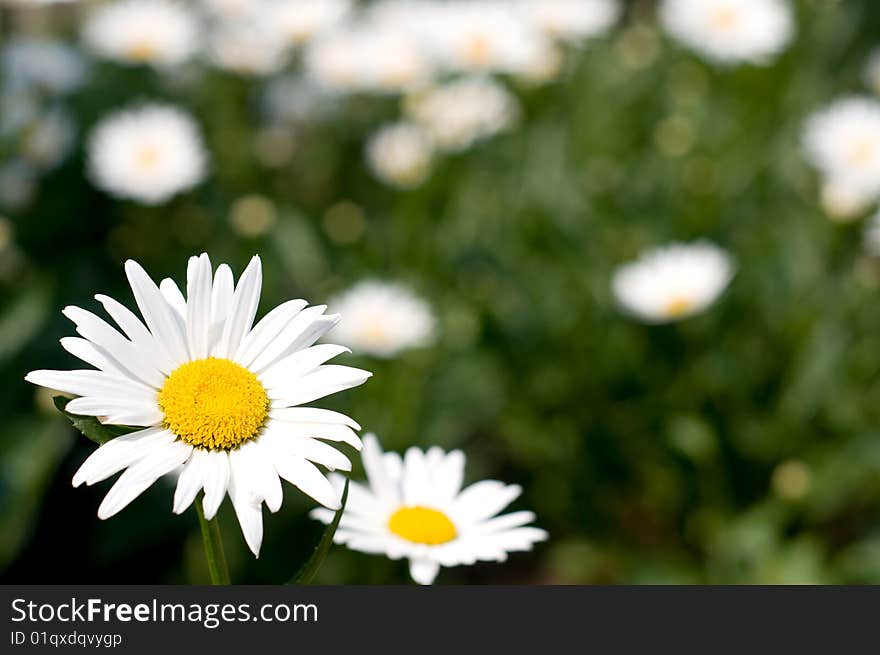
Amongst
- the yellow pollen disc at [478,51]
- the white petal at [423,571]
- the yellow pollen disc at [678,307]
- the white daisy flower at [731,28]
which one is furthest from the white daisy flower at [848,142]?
the white petal at [423,571]

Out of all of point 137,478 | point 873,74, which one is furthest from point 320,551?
point 873,74

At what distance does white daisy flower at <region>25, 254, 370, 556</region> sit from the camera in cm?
93

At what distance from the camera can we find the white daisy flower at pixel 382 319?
2.60 meters

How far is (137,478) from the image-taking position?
0.91 m

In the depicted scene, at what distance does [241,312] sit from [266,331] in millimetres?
31

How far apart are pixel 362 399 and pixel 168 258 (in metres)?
0.83

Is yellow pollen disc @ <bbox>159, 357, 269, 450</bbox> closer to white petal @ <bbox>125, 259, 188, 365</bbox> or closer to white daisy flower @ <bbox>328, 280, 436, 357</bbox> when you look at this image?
white petal @ <bbox>125, 259, 188, 365</bbox>

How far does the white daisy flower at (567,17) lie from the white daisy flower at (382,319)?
1.45 meters

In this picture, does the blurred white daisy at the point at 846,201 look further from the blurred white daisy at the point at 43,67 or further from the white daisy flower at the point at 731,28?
the blurred white daisy at the point at 43,67

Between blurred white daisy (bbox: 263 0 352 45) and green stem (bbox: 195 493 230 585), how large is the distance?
2.96m

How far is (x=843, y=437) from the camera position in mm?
2646

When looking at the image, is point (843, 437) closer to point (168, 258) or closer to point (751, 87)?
point (751, 87)

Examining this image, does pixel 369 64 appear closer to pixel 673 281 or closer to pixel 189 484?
pixel 673 281

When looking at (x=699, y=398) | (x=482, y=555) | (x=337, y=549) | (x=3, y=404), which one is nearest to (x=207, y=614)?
(x=482, y=555)
